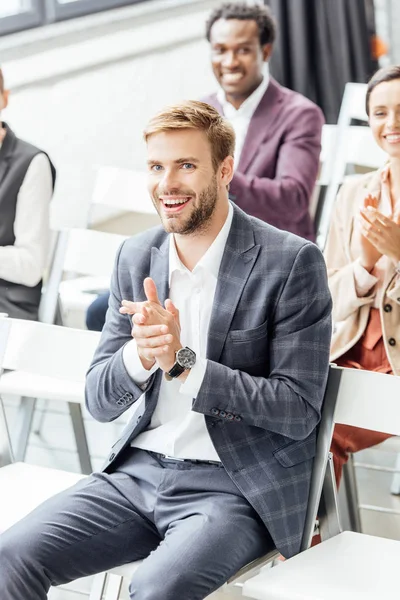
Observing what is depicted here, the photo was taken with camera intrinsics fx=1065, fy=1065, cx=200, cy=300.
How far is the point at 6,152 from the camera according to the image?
339cm

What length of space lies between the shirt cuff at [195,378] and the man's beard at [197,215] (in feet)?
0.97

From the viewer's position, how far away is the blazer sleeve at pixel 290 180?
11.5ft

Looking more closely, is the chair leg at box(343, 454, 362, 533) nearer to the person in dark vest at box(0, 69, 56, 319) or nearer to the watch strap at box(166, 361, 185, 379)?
the watch strap at box(166, 361, 185, 379)

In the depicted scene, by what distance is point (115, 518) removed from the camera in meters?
2.10

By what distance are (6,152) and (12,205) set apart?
0.18 m

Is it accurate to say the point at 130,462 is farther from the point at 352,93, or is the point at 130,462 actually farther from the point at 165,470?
the point at 352,93

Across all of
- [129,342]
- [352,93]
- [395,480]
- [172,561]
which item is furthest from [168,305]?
[352,93]

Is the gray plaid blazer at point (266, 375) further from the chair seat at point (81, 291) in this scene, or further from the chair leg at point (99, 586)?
the chair seat at point (81, 291)

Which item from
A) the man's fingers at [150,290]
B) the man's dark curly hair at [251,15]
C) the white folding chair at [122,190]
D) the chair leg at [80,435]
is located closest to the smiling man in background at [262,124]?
the man's dark curly hair at [251,15]

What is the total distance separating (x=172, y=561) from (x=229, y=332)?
46cm

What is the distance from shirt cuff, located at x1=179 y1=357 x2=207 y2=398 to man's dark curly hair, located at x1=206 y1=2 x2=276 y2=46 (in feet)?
7.11

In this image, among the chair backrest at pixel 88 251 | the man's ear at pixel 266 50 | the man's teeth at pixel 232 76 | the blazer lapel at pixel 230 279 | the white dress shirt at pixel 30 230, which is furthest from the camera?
the man's ear at pixel 266 50

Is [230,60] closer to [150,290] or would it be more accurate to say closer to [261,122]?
[261,122]

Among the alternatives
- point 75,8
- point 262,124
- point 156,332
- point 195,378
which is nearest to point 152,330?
point 156,332
